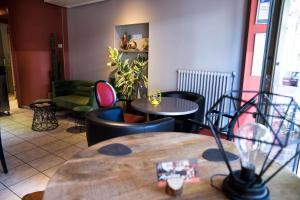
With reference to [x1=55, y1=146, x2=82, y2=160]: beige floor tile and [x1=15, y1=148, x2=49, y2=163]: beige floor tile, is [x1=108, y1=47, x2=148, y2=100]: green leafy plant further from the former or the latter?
[x1=15, y1=148, x2=49, y2=163]: beige floor tile

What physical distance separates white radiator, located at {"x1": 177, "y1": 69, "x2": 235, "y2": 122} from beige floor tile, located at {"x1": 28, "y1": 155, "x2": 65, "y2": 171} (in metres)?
2.31

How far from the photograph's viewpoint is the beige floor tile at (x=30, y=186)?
2.37 metres

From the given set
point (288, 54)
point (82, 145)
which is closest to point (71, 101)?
point (82, 145)

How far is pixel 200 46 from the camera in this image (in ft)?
12.1

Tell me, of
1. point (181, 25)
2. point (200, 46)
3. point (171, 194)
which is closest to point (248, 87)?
point (200, 46)

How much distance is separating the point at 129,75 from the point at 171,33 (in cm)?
113

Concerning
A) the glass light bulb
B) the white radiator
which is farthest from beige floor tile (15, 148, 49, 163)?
the glass light bulb

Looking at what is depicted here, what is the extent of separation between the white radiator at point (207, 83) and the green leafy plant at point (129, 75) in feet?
2.83

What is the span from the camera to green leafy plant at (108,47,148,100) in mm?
4355

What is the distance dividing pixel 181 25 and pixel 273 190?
10.8 ft

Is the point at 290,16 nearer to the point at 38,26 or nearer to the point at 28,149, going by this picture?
the point at 28,149

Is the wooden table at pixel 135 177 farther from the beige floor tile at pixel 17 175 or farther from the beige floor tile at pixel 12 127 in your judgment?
the beige floor tile at pixel 12 127

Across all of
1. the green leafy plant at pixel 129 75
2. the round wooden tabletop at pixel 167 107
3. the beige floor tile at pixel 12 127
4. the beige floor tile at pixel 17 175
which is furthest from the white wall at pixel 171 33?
the beige floor tile at pixel 17 175

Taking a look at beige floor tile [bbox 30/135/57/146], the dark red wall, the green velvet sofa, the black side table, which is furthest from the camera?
the dark red wall
